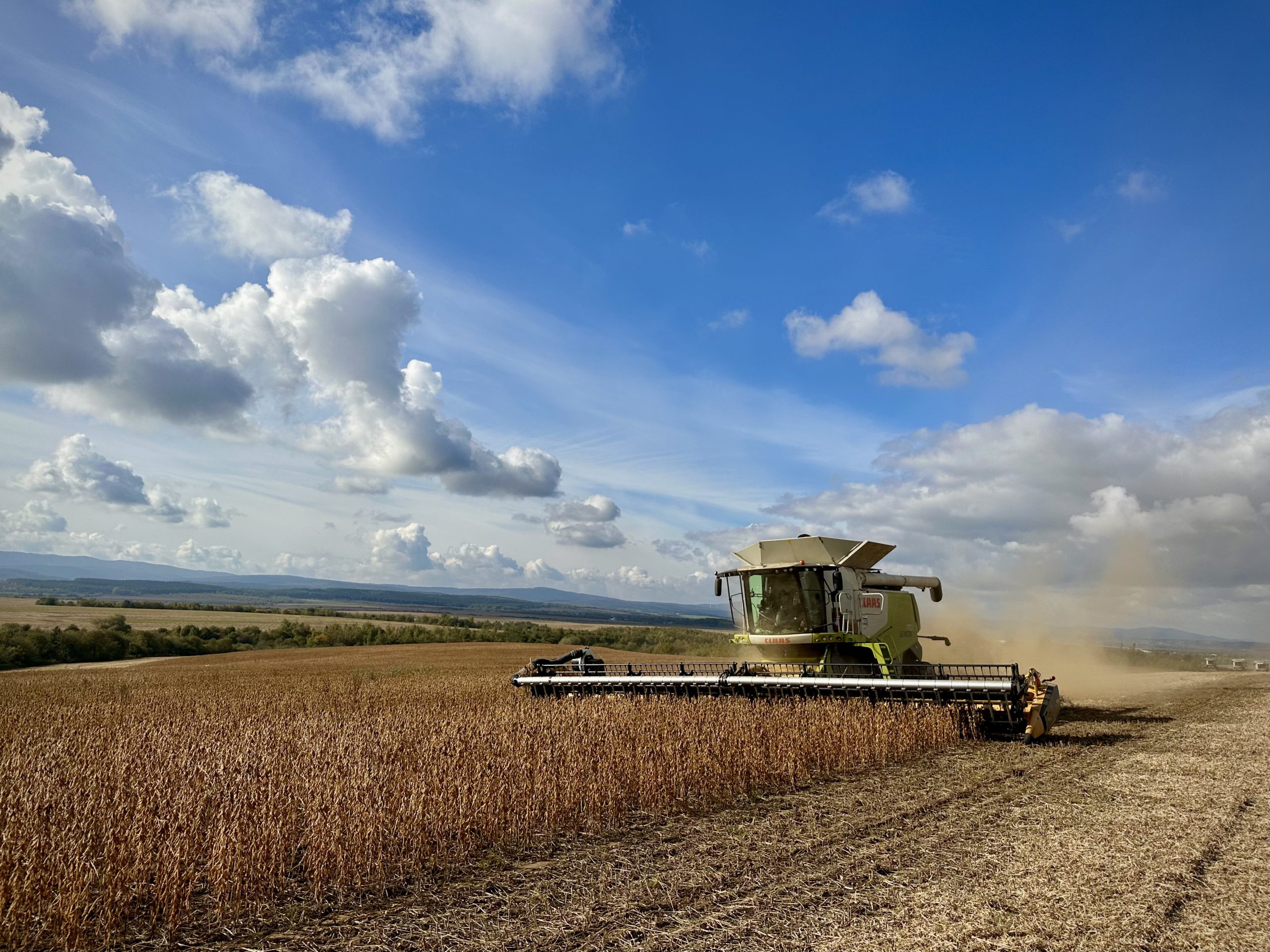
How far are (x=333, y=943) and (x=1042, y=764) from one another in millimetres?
8206

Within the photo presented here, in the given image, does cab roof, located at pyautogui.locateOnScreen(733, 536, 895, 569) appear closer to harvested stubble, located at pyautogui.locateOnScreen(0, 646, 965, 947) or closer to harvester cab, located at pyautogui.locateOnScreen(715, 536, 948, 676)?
harvester cab, located at pyautogui.locateOnScreen(715, 536, 948, 676)

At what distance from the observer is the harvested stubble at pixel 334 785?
4691 millimetres

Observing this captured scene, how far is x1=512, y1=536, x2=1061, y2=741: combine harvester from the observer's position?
11891 mm

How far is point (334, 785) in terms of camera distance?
627 cm

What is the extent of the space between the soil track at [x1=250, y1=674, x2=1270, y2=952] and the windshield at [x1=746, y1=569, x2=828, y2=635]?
A: 5.41 m

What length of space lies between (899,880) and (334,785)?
14.7 feet

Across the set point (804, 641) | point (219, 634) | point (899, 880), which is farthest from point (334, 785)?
point (219, 634)

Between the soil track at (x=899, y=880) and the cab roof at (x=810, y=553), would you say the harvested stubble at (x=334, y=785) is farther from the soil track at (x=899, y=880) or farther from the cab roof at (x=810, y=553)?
the cab roof at (x=810, y=553)

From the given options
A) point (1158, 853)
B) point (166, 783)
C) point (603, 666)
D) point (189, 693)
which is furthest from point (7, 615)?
point (1158, 853)

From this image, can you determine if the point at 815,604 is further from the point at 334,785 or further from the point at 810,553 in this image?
the point at 334,785

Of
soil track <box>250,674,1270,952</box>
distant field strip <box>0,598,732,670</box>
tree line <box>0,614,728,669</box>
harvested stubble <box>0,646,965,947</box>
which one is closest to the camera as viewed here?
soil track <box>250,674,1270,952</box>

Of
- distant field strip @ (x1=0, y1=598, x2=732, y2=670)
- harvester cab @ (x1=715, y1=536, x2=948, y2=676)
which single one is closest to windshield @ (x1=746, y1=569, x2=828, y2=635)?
harvester cab @ (x1=715, y1=536, x2=948, y2=676)

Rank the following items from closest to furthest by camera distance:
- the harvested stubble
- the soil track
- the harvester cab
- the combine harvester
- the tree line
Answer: the soil track, the harvested stubble, the combine harvester, the harvester cab, the tree line

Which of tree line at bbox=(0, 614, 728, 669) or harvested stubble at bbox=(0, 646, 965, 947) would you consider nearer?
harvested stubble at bbox=(0, 646, 965, 947)
